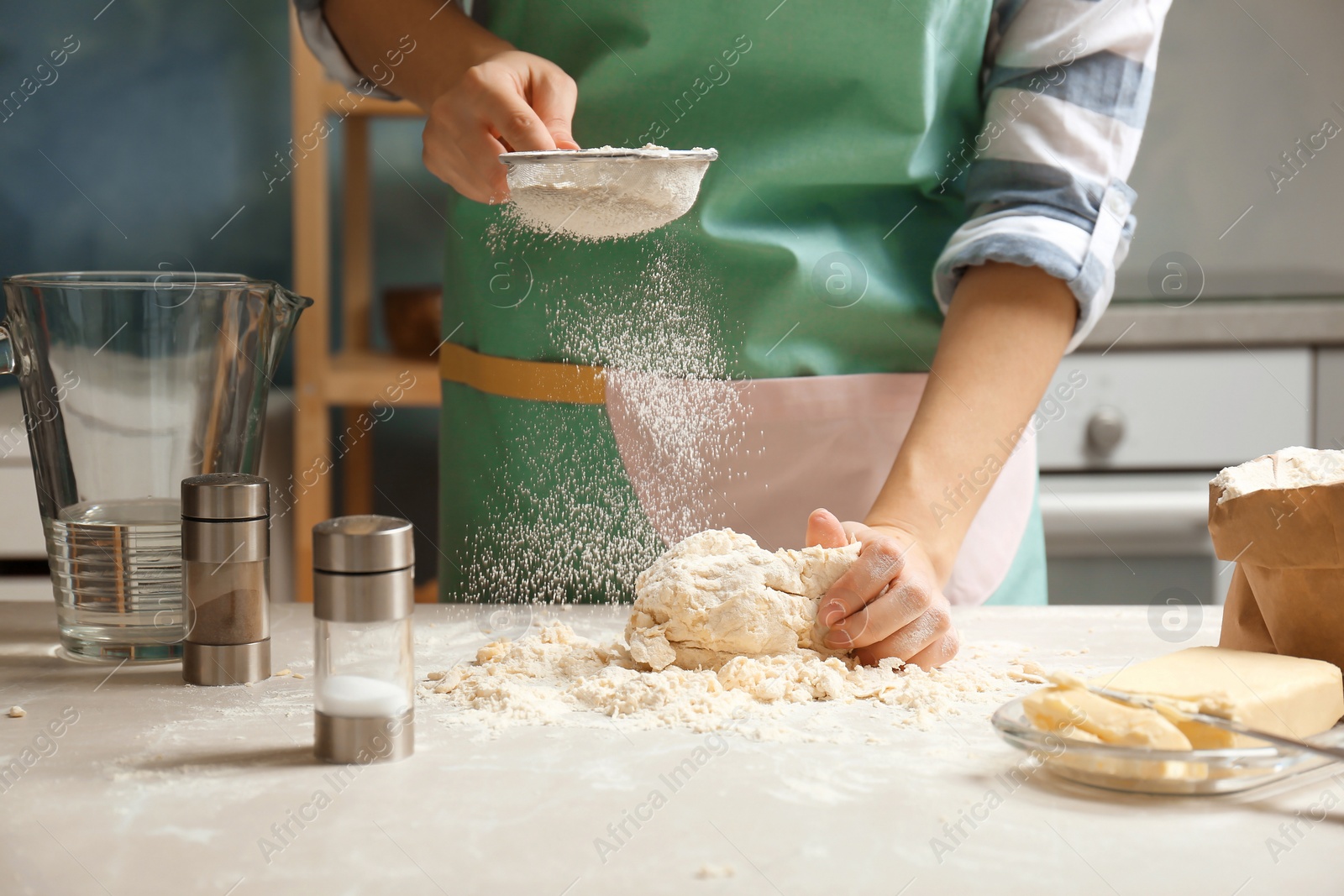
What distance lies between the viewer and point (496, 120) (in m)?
0.80

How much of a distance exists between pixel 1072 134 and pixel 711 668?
534mm

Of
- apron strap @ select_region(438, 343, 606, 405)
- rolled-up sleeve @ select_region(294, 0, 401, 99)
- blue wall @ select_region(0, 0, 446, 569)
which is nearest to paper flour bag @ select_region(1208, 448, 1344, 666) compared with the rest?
apron strap @ select_region(438, 343, 606, 405)

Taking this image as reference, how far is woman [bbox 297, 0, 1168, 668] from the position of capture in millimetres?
906

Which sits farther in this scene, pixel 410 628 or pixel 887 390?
pixel 887 390

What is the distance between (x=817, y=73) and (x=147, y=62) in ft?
4.61

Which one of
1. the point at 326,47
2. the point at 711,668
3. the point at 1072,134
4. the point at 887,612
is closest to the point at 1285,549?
the point at 887,612

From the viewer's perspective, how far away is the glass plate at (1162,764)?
49cm

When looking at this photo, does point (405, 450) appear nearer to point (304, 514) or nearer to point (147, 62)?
point (304, 514)

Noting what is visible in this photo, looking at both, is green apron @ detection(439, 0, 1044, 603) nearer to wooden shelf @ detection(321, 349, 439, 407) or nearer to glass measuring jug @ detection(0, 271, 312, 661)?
glass measuring jug @ detection(0, 271, 312, 661)

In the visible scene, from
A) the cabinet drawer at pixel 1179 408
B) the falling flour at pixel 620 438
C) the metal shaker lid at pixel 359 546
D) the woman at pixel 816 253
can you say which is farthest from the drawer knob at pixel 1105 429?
the metal shaker lid at pixel 359 546

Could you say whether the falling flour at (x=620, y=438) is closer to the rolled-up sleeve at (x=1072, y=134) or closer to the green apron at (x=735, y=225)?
the green apron at (x=735, y=225)

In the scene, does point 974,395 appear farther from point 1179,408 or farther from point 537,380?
point 1179,408

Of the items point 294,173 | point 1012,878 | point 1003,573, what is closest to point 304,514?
point 294,173

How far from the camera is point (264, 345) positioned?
765 mm
